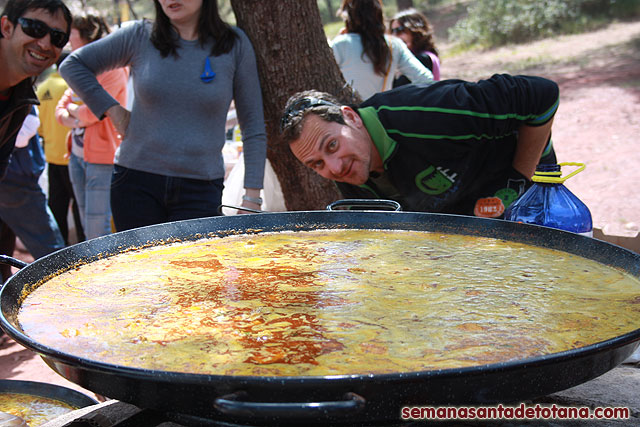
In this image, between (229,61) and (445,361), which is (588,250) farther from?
(229,61)

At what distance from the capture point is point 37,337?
1446 millimetres

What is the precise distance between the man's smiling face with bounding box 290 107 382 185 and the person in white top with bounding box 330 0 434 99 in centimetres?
178

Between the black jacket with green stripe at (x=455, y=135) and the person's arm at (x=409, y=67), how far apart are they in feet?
5.86

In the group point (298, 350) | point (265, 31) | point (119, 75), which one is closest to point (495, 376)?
point (298, 350)

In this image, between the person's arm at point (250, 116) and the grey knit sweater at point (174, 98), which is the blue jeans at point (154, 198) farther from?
the person's arm at point (250, 116)

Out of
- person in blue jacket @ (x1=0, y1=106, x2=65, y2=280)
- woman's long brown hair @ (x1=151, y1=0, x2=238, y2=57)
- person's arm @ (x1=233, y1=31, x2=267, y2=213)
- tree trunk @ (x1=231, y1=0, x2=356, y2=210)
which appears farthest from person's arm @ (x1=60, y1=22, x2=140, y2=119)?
person in blue jacket @ (x1=0, y1=106, x2=65, y2=280)

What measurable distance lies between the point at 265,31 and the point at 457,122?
1.63 metres

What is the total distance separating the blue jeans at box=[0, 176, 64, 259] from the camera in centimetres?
432

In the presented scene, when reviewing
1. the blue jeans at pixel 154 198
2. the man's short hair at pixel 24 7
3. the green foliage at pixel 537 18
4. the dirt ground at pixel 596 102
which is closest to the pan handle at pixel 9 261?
the blue jeans at pixel 154 198

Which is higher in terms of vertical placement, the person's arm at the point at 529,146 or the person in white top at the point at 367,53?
the person in white top at the point at 367,53

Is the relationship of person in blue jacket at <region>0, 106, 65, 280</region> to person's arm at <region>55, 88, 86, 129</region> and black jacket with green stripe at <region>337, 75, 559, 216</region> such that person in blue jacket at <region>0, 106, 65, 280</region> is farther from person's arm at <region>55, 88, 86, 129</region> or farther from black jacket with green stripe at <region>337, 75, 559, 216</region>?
black jacket with green stripe at <region>337, 75, 559, 216</region>

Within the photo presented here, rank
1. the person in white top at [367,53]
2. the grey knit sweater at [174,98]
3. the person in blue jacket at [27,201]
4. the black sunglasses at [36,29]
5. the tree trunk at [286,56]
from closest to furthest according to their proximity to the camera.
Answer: the black sunglasses at [36,29], the grey knit sweater at [174,98], the tree trunk at [286,56], the person in blue jacket at [27,201], the person in white top at [367,53]

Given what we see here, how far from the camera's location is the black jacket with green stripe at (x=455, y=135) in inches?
101

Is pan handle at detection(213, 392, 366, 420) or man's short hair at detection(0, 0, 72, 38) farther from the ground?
man's short hair at detection(0, 0, 72, 38)
